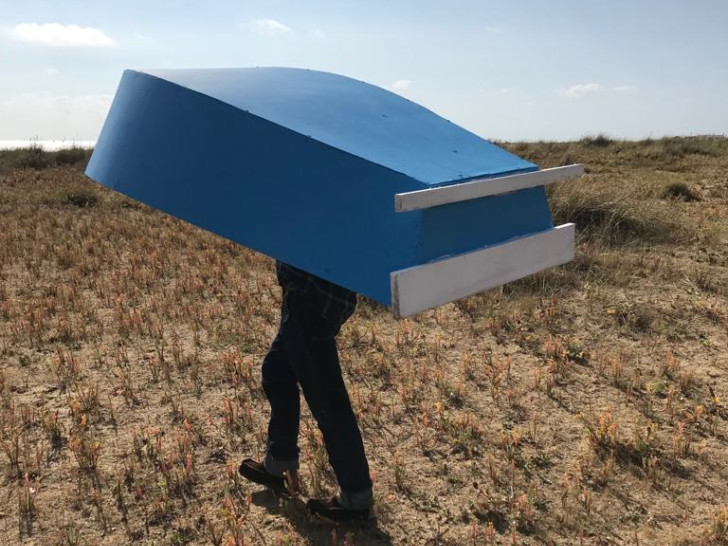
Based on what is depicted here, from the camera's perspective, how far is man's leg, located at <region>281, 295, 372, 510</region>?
2.44 m

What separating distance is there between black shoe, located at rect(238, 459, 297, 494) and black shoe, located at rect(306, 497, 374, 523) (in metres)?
0.22

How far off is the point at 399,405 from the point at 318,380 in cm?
158

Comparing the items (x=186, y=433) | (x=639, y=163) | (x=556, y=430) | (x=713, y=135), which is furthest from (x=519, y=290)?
(x=713, y=135)

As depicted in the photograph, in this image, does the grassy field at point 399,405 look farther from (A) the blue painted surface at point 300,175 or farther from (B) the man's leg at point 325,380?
(A) the blue painted surface at point 300,175

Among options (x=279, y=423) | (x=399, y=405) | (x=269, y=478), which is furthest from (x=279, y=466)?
(x=399, y=405)

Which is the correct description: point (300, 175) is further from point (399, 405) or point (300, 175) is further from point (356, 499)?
point (399, 405)

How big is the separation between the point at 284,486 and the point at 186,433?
30.9 inches

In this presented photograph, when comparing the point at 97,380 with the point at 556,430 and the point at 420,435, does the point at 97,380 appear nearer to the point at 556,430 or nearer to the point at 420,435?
the point at 420,435

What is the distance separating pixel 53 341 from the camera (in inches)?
198

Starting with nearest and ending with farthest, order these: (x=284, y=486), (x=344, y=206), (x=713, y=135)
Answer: (x=344, y=206), (x=284, y=486), (x=713, y=135)

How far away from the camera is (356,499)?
270 cm

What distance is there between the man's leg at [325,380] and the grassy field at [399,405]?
12.8 inches

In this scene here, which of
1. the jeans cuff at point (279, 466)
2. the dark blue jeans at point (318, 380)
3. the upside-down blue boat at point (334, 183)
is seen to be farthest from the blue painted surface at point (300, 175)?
the jeans cuff at point (279, 466)

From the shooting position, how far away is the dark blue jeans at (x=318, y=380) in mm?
2439
